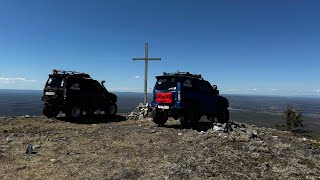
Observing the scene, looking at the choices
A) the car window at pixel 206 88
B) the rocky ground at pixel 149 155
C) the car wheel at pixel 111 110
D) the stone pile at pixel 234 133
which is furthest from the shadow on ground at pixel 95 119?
the stone pile at pixel 234 133

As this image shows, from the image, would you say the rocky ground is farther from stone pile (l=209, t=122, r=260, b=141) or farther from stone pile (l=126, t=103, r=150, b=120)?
stone pile (l=126, t=103, r=150, b=120)

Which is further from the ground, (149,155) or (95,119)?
(95,119)

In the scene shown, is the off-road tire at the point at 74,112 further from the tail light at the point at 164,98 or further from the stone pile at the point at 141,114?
the tail light at the point at 164,98

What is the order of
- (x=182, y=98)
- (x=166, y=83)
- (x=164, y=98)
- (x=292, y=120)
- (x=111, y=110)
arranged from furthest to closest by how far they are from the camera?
(x=292, y=120)
(x=111, y=110)
(x=166, y=83)
(x=164, y=98)
(x=182, y=98)

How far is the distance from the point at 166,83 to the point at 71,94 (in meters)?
6.05

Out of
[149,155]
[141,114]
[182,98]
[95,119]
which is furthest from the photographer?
[141,114]

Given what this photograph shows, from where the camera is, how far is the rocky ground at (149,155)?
913cm

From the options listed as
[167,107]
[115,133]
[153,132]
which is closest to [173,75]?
[167,107]

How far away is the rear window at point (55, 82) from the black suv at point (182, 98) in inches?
232

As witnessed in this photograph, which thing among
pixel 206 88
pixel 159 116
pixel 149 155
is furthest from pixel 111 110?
pixel 149 155

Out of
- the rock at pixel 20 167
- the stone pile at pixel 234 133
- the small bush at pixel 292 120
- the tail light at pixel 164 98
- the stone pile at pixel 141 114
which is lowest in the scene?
the small bush at pixel 292 120

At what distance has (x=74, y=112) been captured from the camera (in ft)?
66.0

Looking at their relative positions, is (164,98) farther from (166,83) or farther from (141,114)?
(141,114)

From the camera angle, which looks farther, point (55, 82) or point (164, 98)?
point (55, 82)
